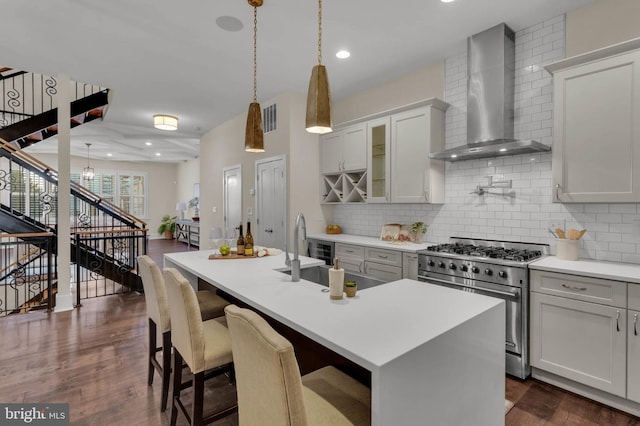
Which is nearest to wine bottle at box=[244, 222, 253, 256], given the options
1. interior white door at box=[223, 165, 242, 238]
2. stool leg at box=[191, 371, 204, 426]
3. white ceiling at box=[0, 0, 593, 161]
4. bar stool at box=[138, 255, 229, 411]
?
bar stool at box=[138, 255, 229, 411]

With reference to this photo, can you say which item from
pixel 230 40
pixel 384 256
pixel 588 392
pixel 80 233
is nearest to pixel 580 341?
pixel 588 392

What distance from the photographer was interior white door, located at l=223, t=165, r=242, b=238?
629 centimetres

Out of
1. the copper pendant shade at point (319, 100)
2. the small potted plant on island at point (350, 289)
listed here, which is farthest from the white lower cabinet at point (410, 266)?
the copper pendant shade at point (319, 100)

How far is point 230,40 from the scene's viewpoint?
11.3ft

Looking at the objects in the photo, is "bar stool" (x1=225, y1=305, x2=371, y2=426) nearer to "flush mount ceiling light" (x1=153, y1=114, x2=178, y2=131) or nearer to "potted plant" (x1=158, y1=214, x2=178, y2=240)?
"flush mount ceiling light" (x1=153, y1=114, x2=178, y2=131)

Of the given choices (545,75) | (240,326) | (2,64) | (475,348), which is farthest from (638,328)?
(2,64)

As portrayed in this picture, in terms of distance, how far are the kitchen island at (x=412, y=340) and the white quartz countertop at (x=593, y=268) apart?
1.14 metres

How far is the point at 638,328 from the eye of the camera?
2.14 metres

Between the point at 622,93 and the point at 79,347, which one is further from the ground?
the point at 622,93

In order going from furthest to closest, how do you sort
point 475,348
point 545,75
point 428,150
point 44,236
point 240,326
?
point 44,236 < point 428,150 < point 545,75 < point 475,348 < point 240,326

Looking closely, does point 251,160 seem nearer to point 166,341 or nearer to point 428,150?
point 428,150

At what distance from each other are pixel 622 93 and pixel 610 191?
71cm

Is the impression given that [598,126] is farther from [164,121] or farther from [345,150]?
[164,121]

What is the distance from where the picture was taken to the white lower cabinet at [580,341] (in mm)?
2232
